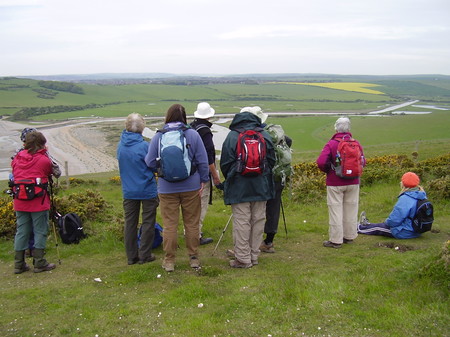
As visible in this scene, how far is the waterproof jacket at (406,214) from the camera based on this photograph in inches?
316

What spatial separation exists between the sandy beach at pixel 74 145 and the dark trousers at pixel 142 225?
3017 centimetres

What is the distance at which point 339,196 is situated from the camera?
7.70 metres

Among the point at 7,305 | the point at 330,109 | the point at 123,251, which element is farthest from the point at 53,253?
the point at 330,109

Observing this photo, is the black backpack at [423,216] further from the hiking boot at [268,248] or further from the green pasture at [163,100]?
the green pasture at [163,100]

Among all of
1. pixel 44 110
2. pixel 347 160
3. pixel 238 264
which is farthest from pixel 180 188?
pixel 44 110

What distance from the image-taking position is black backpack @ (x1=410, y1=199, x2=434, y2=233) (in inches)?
311

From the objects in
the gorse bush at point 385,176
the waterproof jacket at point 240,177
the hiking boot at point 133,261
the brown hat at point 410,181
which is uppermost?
Answer: the waterproof jacket at point 240,177

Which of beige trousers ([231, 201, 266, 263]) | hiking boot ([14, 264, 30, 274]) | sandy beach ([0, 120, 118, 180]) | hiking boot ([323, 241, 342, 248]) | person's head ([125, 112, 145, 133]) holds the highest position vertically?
person's head ([125, 112, 145, 133])

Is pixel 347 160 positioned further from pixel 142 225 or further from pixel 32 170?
pixel 32 170

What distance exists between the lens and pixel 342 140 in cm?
748

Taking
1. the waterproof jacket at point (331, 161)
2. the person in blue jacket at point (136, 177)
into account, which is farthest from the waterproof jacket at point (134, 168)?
the waterproof jacket at point (331, 161)

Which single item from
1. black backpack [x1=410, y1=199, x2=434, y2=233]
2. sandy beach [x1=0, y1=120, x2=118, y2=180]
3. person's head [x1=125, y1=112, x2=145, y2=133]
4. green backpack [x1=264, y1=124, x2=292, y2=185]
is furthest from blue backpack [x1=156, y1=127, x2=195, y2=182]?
sandy beach [x1=0, y1=120, x2=118, y2=180]

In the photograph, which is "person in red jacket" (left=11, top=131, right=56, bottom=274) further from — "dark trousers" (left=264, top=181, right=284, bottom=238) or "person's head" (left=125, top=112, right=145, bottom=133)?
"dark trousers" (left=264, top=181, right=284, bottom=238)

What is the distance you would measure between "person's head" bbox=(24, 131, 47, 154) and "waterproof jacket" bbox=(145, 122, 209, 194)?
182cm
